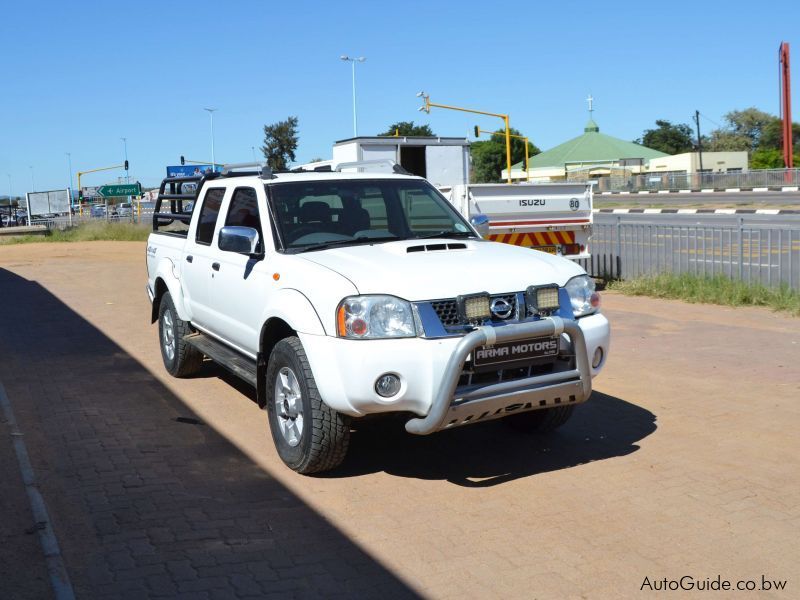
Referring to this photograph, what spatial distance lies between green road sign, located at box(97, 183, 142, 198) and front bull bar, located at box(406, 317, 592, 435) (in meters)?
51.4

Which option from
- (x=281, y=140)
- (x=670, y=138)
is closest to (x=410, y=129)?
(x=281, y=140)

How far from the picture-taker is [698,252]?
13.7m

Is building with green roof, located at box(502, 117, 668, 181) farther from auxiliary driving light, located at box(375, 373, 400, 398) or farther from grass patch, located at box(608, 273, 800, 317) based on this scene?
auxiliary driving light, located at box(375, 373, 400, 398)

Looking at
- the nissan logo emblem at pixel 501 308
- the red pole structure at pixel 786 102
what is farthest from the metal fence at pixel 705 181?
the nissan logo emblem at pixel 501 308

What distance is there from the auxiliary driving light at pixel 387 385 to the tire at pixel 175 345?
3596 millimetres

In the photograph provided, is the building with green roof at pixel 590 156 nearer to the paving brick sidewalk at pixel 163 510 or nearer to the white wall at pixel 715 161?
the white wall at pixel 715 161

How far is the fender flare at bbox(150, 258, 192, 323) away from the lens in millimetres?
8008

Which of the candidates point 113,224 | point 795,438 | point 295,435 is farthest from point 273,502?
point 113,224

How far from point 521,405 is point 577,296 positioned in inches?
36.5

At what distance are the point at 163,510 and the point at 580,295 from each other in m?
2.89

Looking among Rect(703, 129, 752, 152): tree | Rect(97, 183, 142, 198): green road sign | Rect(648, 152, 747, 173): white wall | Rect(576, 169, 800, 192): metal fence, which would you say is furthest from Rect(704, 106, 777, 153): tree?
Rect(97, 183, 142, 198): green road sign

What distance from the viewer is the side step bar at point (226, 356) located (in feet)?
21.1

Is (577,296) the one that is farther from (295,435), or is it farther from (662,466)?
(295,435)

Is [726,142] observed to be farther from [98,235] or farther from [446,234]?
[446,234]
